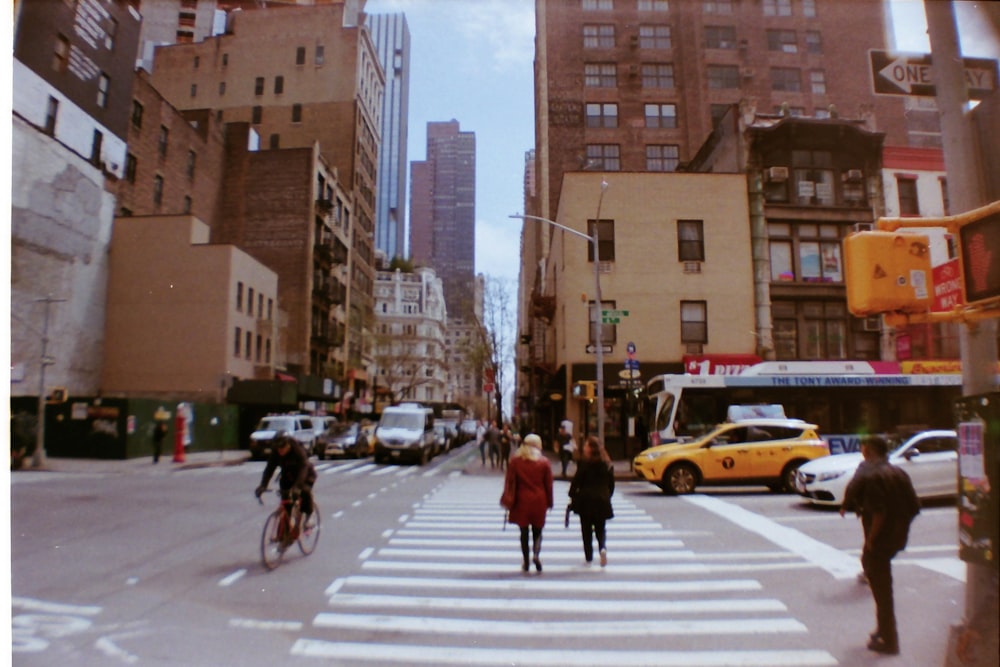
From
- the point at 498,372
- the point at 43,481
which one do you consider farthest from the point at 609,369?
the point at 498,372

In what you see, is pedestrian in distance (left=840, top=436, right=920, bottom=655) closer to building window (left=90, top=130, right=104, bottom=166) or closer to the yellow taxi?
the yellow taxi

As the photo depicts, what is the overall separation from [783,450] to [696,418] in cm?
148

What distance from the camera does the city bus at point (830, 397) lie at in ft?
17.4

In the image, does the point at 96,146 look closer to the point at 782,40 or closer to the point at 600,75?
the point at 782,40

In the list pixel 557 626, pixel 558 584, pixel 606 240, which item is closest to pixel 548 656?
pixel 557 626

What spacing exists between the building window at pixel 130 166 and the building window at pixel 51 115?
1161 mm

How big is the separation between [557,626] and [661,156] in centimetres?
3624

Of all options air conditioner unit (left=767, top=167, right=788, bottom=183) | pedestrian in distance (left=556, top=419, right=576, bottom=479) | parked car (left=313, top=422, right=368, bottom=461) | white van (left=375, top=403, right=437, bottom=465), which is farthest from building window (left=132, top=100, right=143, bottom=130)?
white van (left=375, top=403, right=437, bottom=465)

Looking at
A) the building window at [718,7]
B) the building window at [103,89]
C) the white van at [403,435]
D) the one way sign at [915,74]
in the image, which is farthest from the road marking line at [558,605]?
the white van at [403,435]

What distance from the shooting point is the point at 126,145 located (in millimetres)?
6289

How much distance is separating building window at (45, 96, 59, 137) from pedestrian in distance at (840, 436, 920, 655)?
699 centimetres

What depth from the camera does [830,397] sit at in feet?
19.4

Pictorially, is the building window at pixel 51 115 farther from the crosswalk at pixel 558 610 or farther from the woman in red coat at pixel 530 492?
the woman in red coat at pixel 530 492

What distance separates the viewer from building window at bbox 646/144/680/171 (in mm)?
37250
